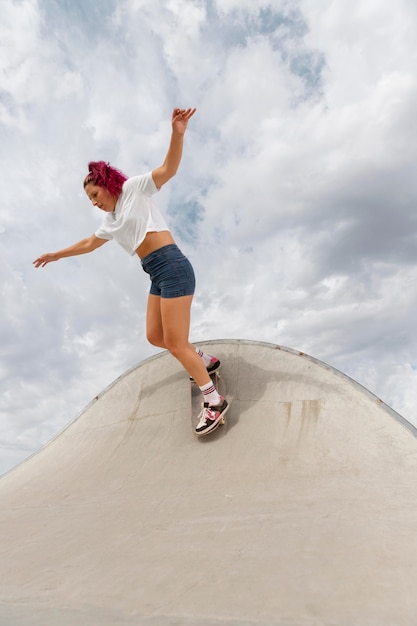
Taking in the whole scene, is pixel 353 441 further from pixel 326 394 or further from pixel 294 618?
pixel 294 618

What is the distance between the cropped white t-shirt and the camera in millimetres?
3914

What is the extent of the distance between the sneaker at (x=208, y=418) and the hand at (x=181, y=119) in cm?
243

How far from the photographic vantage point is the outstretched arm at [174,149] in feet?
11.6

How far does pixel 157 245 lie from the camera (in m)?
3.94

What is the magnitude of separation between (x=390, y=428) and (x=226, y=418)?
1506mm

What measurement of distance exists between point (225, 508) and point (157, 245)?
88.7 inches

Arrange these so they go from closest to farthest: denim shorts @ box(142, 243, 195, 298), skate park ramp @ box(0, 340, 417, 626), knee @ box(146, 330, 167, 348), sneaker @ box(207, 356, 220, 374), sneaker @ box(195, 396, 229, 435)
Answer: skate park ramp @ box(0, 340, 417, 626), denim shorts @ box(142, 243, 195, 298), sneaker @ box(195, 396, 229, 435), knee @ box(146, 330, 167, 348), sneaker @ box(207, 356, 220, 374)

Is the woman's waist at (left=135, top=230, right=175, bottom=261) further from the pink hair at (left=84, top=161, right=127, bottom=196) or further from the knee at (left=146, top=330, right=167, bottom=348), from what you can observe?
the knee at (left=146, top=330, right=167, bottom=348)

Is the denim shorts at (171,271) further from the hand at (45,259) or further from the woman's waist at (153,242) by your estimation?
the hand at (45,259)

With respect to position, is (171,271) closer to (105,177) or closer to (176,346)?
(176,346)

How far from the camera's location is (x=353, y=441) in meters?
3.77

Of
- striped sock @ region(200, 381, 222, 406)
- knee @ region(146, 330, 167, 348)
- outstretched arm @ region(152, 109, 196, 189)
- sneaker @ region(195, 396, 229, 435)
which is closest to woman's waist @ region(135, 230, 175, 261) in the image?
outstretched arm @ region(152, 109, 196, 189)

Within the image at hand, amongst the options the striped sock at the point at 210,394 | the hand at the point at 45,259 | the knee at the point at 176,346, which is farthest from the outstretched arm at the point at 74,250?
the striped sock at the point at 210,394

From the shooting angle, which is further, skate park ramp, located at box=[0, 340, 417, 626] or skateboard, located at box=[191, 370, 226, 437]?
skateboard, located at box=[191, 370, 226, 437]
